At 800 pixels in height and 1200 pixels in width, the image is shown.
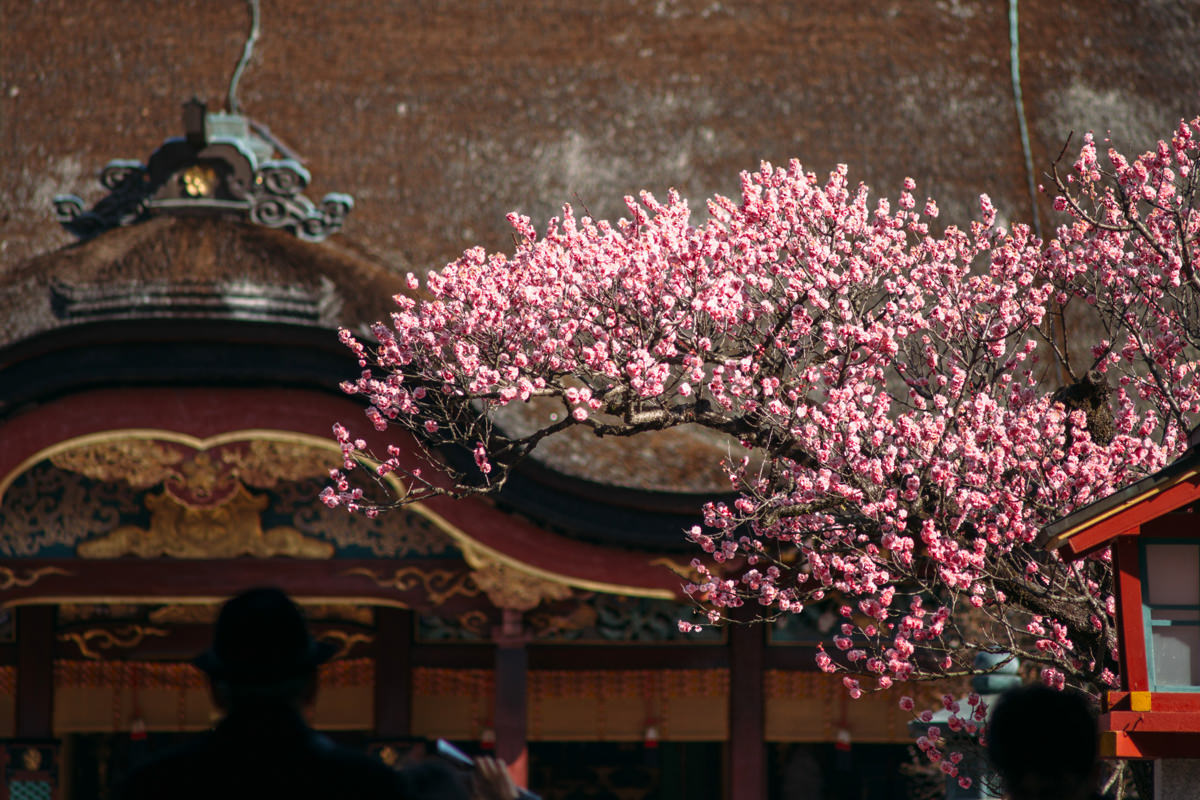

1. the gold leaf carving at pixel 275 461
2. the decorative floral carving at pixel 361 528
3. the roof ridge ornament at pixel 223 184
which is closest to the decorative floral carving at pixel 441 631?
the decorative floral carving at pixel 361 528

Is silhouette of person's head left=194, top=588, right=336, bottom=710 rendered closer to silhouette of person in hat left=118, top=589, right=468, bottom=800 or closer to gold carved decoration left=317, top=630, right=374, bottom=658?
silhouette of person in hat left=118, top=589, right=468, bottom=800

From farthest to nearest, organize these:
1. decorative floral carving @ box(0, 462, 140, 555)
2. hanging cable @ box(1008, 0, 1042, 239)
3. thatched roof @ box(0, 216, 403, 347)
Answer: hanging cable @ box(1008, 0, 1042, 239)
decorative floral carving @ box(0, 462, 140, 555)
thatched roof @ box(0, 216, 403, 347)

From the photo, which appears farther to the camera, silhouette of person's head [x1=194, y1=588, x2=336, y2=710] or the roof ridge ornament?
the roof ridge ornament

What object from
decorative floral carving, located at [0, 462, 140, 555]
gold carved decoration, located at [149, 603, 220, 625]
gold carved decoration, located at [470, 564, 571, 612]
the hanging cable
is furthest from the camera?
the hanging cable

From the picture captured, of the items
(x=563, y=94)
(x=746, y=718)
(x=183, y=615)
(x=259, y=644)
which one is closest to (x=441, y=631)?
(x=183, y=615)

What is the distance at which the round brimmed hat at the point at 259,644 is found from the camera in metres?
3.76

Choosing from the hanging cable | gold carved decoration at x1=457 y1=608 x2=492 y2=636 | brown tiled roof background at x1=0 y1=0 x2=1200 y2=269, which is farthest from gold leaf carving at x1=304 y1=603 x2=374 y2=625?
the hanging cable

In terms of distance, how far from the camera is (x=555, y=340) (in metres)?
9.95

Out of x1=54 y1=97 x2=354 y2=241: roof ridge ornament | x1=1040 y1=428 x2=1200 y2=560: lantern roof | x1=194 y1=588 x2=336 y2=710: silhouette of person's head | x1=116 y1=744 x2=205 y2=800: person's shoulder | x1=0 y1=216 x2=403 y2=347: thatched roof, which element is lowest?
x1=116 y1=744 x2=205 y2=800: person's shoulder

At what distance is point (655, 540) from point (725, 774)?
2837 mm

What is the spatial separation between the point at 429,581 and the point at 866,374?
18.5 ft

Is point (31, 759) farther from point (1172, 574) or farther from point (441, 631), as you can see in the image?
point (1172, 574)

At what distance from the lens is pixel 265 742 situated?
145 inches

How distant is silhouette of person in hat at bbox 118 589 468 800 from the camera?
3609 mm
